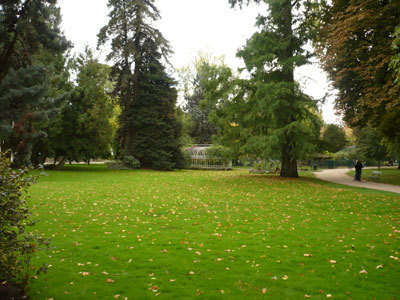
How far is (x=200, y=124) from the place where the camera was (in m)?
48.8

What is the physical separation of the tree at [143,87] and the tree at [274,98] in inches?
467

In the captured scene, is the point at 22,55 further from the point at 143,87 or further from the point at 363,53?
the point at 143,87

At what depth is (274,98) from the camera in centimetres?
1919

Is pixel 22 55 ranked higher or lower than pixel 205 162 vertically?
higher

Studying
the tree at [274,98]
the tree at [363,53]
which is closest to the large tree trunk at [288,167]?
the tree at [274,98]

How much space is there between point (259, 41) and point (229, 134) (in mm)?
6525

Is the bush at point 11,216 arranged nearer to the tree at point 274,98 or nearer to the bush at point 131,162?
the tree at point 274,98

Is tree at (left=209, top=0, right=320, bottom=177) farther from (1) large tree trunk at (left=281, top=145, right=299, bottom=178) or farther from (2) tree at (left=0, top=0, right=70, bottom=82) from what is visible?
(2) tree at (left=0, top=0, right=70, bottom=82)

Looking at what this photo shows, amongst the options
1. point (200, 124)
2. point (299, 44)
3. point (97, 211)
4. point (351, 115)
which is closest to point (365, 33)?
point (299, 44)

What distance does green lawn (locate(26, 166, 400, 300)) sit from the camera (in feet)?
14.8

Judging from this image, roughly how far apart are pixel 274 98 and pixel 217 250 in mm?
14647

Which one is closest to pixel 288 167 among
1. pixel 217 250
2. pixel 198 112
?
pixel 217 250

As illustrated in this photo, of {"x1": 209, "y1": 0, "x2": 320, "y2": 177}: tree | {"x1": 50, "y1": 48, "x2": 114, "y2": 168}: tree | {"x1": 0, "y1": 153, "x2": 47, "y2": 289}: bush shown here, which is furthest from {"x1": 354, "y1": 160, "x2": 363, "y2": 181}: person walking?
{"x1": 0, "y1": 153, "x2": 47, "y2": 289}: bush

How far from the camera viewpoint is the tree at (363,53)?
48.2 feet
